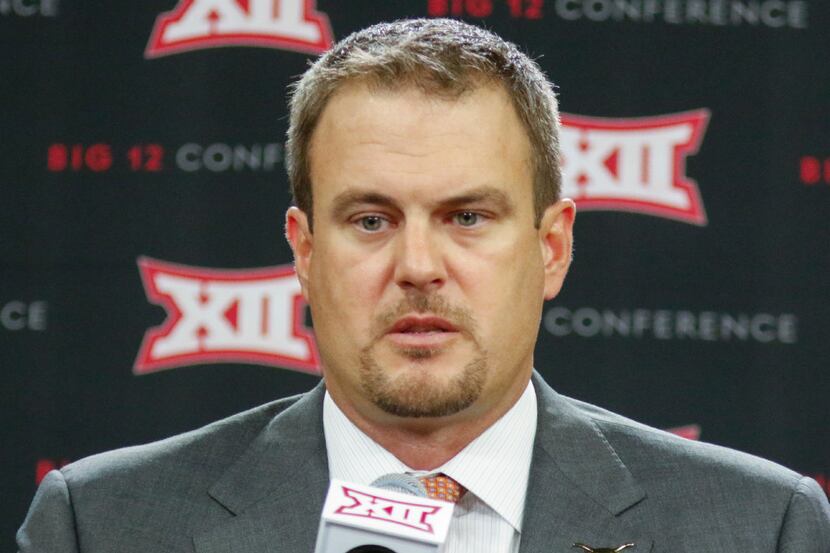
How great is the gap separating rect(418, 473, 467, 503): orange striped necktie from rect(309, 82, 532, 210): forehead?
1.33 ft

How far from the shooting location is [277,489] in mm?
1973

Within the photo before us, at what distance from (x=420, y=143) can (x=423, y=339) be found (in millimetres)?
261

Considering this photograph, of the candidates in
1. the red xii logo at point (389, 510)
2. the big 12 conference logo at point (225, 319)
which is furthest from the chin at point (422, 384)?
the big 12 conference logo at point (225, 319)

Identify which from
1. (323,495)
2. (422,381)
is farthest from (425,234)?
(323,495)

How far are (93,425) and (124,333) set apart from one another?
20 cm

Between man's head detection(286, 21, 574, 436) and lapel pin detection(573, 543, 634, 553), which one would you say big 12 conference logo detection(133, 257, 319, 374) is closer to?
man's head detection(286, 21, 574, 436)

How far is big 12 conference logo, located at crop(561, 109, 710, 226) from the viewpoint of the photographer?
2.90 meters

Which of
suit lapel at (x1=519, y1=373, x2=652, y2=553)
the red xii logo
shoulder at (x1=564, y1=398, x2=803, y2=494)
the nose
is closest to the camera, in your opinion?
the red xii logo

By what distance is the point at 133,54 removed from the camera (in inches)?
115

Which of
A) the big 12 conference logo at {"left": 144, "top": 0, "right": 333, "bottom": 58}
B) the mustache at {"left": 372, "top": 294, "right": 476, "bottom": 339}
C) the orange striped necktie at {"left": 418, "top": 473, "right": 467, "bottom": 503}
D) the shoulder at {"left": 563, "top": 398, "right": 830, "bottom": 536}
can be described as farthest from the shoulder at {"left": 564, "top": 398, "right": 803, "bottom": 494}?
the big 12 conference logo at {"left": 144, "top": 0, "right": 333, "bottom": 58}

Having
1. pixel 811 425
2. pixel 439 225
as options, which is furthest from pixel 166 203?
pixel 811 425

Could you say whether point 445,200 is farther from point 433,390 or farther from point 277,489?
point 277,489

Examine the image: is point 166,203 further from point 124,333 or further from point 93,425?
point 93,425

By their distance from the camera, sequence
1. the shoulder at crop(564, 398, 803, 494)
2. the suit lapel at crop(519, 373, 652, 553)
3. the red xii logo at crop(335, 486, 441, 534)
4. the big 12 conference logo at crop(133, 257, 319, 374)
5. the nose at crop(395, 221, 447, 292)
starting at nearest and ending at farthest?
the red xii logo at crop(335, 486, 441, 534), the nose at crop(395, 221, 447, 292), the suit lapel at crop(519, 373, 652, 553), the shoulder at crop(564, 398, 803, 494), the big 12 conference logo at crop(133, 257, 319, 374)
